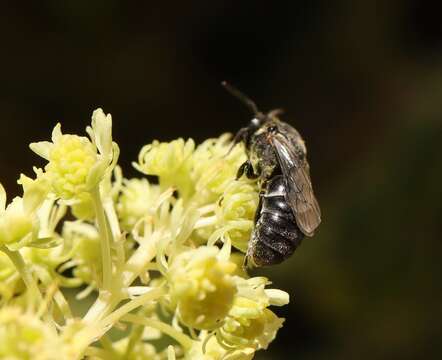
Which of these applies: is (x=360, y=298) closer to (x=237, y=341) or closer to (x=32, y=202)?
(x=237, y=341)

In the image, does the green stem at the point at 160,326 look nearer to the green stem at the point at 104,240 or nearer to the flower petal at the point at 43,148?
the green stem at the point at 104,240

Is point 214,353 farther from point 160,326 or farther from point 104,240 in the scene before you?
point 104,240

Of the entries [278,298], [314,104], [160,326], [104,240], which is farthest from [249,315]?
[314,104]

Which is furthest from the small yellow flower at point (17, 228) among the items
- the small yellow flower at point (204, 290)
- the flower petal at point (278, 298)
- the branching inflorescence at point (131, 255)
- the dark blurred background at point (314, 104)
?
the dark blurred background at point (314, 104)

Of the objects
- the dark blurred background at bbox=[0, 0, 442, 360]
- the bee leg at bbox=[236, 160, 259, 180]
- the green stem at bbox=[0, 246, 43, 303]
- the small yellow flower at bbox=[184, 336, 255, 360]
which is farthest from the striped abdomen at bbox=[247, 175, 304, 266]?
the dark blurred background at bbox=[0, 0, 442, 360]

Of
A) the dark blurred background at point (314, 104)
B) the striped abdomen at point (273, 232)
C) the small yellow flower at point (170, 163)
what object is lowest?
the striped abdomen at point (273, 232)

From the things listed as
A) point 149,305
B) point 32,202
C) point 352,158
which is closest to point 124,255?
point 149,305
